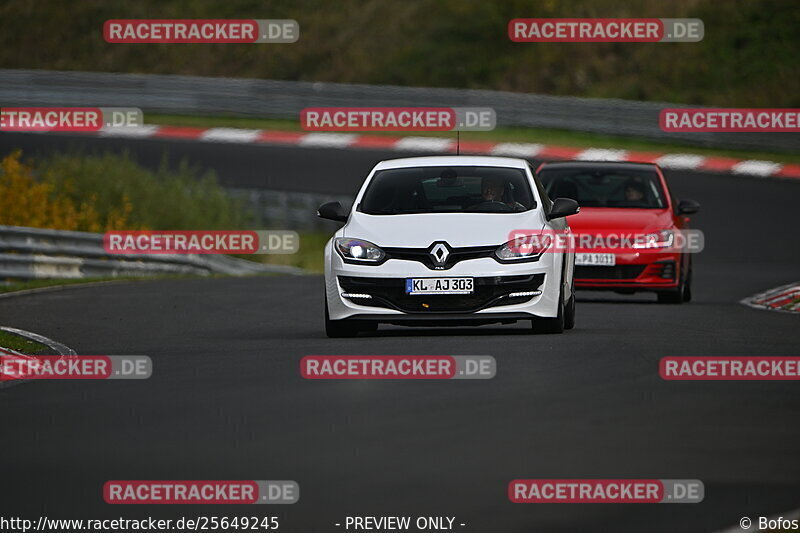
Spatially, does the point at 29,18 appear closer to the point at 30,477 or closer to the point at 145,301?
the point at 145,301

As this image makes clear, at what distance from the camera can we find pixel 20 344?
13.9m

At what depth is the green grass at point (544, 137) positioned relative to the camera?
35531 mm

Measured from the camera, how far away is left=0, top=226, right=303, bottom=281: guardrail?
75.7ft

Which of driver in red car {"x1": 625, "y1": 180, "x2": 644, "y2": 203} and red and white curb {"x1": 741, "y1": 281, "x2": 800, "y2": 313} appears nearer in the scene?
red and white curb {"x1": 741, "y1": 281, "x2": 800, "y2": 313}

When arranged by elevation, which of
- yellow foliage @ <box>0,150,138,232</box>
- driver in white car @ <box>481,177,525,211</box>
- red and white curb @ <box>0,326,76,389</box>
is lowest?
red and white curb @ <box>0,326,76,389</box>

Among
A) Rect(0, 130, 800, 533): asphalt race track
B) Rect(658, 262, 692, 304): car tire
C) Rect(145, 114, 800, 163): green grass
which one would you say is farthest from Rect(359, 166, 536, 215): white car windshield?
Rect(145, 114, 800, 163): green grass

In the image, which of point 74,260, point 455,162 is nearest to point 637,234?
point 455,162

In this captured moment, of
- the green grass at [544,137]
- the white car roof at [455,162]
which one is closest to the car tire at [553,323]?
the white car roof at [455,162]

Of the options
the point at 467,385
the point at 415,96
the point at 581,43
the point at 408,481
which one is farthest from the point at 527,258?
the point at 581,43

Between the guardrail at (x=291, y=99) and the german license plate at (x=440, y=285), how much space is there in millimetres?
23440

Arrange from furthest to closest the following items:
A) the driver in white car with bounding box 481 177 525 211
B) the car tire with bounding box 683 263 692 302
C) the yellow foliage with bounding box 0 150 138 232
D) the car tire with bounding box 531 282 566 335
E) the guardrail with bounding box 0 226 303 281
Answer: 1. the yellow foliage with bounding box 0 150 138 232
2. the guardrail with bounding box 0 226 303 281
3. the car tire with bounding box 683 263 692 302
4. the driver in white car with bounding box 481 177 525 211
5. the car tire with bounding box 531 282 566 335

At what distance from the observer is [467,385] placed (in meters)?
10.8

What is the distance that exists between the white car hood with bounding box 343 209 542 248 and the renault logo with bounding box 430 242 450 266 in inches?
2.3

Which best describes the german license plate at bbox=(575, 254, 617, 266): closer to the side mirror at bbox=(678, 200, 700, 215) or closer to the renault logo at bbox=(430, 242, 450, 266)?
the side mirror at bbox=(678, 200, 700, 215)
